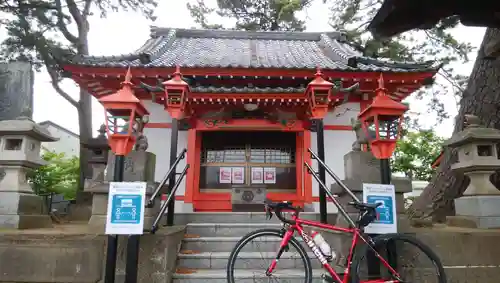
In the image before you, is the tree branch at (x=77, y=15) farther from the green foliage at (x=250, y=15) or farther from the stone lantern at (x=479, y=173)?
the stone lantern at (x=479, y=173)

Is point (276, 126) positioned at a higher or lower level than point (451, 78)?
lower

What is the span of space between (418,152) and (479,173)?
14194mm

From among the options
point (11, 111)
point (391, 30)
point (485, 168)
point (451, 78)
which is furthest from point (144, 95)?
point (451, 78)

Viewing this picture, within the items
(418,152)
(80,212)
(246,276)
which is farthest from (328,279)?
(418,152)

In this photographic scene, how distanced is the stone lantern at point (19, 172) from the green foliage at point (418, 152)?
1700 centimetres

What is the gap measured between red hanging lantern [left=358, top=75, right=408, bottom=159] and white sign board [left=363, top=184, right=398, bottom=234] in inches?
20.8

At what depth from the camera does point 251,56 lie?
9812mm

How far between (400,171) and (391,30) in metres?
17.5

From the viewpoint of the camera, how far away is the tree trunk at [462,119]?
650 cm

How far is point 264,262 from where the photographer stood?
4.12 meters

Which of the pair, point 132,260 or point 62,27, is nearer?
point 132,260

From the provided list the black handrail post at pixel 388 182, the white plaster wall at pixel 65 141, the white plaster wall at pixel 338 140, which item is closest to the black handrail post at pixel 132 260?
the black handrail post at pixel 388 182

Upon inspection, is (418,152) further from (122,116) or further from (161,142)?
(122,116)

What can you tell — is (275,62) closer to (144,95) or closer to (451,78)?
(144,95)
